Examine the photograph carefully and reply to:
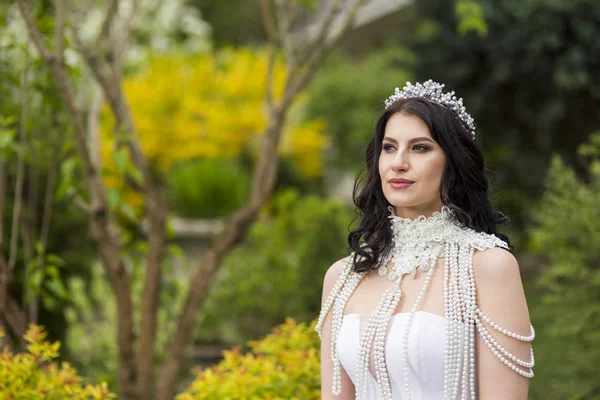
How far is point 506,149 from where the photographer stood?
9922 mm

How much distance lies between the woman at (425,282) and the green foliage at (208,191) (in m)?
8.02

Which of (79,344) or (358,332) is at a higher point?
(358,332)

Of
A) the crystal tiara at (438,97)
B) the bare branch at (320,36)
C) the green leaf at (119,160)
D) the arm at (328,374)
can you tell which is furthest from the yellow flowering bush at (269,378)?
the bare branch at (320,36)

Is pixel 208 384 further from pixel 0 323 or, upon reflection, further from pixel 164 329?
pixel 164 329

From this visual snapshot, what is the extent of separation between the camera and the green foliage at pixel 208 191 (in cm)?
1056

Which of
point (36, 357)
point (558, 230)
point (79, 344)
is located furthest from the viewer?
point (79, 344)

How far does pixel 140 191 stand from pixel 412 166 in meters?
2.37

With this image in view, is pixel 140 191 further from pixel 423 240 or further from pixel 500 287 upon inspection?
pixel 500 287

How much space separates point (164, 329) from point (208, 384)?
294cm

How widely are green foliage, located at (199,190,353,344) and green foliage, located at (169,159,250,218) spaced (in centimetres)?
336

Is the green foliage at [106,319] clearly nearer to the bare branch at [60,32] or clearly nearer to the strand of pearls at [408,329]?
the bare branch at [60,32]

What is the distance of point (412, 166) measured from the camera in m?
2.38

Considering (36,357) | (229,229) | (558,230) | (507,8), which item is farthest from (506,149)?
(36,357)

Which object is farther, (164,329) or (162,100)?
(162,100)
